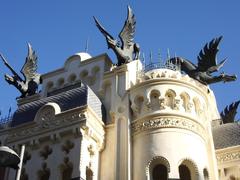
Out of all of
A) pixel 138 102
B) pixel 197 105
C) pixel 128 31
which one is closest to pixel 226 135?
pixel 197 105

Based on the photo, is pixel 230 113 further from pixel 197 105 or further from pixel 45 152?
pixel 45 152

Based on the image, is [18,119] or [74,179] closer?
[74,179]

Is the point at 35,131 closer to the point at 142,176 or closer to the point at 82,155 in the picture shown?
the point at 82,155

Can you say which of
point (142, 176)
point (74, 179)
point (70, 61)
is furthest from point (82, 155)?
point (70, 61)

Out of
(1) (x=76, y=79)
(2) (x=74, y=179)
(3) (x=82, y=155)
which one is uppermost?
(1) (x=76, y=79)

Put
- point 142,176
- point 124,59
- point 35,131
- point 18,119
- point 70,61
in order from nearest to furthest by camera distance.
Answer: point 142,176, point 35,131, point 18,119, point 124,59, point 70,61

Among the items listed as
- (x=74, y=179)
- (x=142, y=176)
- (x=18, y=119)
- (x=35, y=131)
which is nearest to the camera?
(x=74, y=179)

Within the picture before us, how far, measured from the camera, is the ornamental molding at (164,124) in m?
22.1

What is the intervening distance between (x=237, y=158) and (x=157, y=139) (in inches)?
206

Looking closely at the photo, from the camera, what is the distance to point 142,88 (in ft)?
77.6

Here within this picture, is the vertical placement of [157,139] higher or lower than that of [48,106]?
lower

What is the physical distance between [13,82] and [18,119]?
6272 mm

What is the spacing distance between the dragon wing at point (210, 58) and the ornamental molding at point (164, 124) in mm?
6485

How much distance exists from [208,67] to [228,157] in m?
6.57
